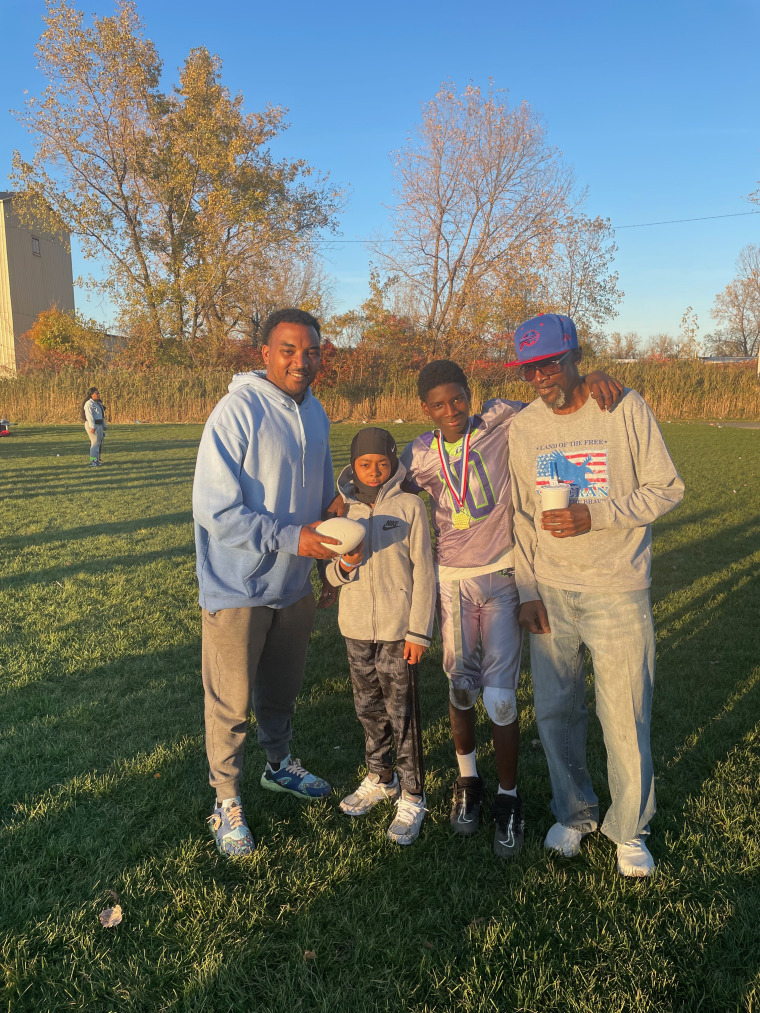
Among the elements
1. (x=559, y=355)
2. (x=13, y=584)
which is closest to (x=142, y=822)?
(x=559, y=355)

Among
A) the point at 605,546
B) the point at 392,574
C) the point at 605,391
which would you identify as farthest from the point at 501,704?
the point at 605,391

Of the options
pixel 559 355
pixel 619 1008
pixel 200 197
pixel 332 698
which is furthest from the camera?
pixel 200 197

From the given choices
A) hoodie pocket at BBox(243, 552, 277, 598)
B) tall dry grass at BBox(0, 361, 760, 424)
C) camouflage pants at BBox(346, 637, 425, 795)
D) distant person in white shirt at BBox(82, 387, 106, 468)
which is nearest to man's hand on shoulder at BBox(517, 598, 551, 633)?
camouflage pants at BBox(346, 637, 425, 795)

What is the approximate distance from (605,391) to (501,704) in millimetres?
1390

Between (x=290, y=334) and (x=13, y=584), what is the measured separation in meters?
5.54

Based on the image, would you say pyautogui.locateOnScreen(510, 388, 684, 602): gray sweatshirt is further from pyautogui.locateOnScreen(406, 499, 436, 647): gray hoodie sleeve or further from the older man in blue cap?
pyautogui.locateOnScreen(406, 499, 436, 647): gray hoodie sleeve

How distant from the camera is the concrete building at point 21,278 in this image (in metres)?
40.1

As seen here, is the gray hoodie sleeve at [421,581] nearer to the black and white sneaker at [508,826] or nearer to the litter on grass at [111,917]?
the black and white sneaker at [508,826]

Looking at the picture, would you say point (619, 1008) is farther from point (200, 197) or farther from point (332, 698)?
point (200, 197)

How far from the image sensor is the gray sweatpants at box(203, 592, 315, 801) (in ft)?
9.78

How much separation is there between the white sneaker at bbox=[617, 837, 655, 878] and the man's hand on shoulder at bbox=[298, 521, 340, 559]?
1689 millimetres

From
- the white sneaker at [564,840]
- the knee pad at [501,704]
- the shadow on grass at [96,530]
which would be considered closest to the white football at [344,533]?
the knee pad at [501,704]

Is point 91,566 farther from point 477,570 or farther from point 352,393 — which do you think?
point 352,393

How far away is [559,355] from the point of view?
9.03ft
